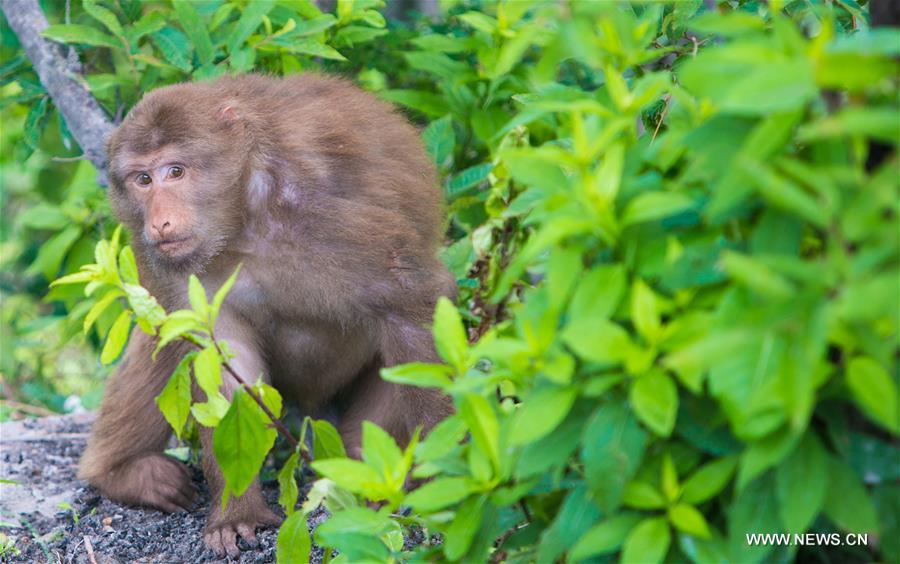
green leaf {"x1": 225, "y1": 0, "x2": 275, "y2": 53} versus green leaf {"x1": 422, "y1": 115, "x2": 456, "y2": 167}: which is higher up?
green leaf {"x1": 225, "y1": 0, "x2": 275, "y2": 53}

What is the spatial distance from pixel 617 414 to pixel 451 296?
233 cm

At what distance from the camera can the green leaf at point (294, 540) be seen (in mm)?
3037

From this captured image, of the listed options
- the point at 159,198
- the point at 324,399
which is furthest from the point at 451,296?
the point at 159,198

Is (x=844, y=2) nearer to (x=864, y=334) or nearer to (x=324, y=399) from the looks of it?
(x=864, y=334)

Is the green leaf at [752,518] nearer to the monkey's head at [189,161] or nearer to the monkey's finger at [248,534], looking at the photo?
the monkey's finger at [248,534]

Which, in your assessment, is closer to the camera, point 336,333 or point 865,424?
point 865,424

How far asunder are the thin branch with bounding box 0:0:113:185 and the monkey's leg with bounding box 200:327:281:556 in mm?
1294

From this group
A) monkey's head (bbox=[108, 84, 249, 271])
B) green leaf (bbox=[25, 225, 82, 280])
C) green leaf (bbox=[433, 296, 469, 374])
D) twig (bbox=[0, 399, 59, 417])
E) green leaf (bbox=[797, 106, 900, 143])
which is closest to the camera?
green leaf (bbox=[797, 106, 900, 143])

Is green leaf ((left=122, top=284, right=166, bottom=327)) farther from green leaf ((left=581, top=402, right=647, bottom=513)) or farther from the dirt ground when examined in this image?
green leaf ((left=581, top=402, right=647, bottom=513))

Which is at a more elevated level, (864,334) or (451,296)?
(864,334)

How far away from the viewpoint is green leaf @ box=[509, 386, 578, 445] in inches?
84.8

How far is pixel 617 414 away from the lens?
85.9 inches

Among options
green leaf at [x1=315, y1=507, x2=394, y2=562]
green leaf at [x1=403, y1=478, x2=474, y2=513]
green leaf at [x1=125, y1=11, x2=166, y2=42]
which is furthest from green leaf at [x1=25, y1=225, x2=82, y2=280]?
green leaf at [x1=403, y1=478, x2=474, y2=513]

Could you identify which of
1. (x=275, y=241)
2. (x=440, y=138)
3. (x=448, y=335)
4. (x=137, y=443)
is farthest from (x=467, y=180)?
(x=448, y=335)
